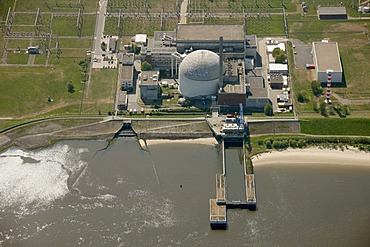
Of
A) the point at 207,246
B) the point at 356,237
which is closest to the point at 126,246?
the point at 207,246

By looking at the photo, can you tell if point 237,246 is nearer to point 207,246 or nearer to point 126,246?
point 207,246

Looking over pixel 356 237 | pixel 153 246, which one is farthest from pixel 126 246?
pixel 356 237

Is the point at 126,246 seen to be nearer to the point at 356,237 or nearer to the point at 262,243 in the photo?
the point at 262,243

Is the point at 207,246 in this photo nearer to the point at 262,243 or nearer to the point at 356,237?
the point at 262,243

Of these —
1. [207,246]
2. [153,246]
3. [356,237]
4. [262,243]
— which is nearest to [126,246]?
[153,246]

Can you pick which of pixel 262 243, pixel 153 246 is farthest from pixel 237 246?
pixel 153 246

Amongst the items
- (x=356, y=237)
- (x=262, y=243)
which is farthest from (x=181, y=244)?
(x=356, y=237)

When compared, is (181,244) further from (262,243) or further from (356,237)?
(356,237)
